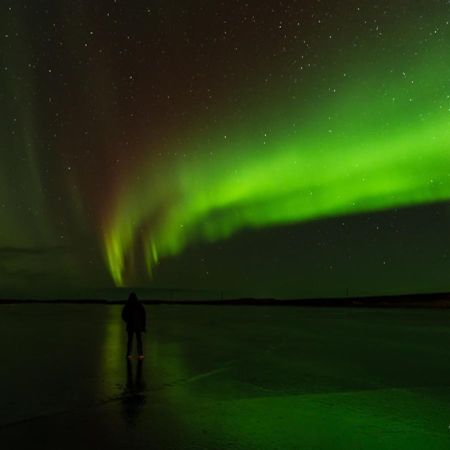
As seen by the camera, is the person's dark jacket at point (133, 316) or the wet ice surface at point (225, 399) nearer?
the wet ice surface at point (225, 399)

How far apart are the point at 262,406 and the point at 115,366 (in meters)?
5.11

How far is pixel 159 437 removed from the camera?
19.5ft

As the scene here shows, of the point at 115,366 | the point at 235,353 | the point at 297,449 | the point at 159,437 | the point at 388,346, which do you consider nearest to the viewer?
the point at 297,449

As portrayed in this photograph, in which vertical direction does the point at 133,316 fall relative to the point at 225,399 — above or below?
above

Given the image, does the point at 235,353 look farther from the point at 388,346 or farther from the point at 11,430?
the point at 11,430

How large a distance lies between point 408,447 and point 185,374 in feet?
19.5

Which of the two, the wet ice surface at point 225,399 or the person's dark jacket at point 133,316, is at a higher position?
the person's dark jacket at point 133,316

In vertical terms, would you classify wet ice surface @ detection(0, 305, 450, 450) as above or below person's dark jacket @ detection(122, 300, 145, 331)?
below

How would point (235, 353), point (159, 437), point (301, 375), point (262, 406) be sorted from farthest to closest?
point (235, 353) < point (301, 375) < point (262, 406) < point (159, 437)

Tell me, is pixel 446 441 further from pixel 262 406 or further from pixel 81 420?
pixel 81 420

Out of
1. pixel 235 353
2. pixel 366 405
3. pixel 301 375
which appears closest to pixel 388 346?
pixel 235 353

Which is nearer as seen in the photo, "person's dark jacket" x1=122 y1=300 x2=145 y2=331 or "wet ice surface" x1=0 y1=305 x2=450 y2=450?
"wet ice surface" x1=0 y1=305 x2=450 y2=450

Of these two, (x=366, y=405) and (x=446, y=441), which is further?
(x=366, y=405)

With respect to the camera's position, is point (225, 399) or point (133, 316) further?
point (133, 316)
